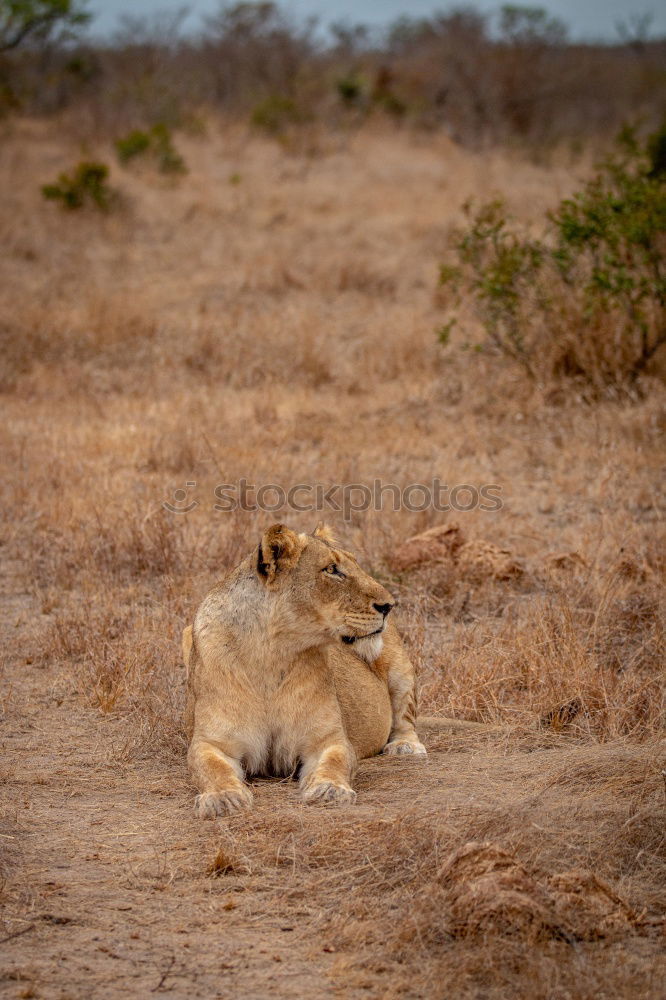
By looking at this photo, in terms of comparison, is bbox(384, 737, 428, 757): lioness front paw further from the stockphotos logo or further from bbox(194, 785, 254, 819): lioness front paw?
the stockphotos logo

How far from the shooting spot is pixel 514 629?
6.21 m

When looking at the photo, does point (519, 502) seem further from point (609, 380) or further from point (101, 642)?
point (101, 642)

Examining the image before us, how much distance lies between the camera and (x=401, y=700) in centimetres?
521

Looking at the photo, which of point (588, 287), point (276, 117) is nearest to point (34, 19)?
point (276, 117)

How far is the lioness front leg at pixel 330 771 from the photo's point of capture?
421cm

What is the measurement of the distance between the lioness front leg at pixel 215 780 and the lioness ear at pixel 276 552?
0.66 metres

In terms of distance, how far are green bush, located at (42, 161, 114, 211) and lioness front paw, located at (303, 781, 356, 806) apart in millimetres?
14535

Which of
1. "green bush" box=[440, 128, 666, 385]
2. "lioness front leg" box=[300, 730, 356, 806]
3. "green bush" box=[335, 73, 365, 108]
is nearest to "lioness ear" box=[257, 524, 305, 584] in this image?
"lioness front leg" box=[300, 730, 356, 806]

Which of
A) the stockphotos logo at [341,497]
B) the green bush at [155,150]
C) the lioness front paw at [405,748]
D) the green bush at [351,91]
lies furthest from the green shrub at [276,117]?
the lioness front paw at [405,748]

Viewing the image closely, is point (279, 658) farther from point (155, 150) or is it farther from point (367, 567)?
point (155, 150)

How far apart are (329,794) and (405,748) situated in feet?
2.80

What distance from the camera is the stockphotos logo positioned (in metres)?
8.34

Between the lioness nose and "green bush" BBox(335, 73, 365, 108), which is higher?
"green bush" BBox(335, 73, 365, 108)

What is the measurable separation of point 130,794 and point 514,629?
8.04 feet
